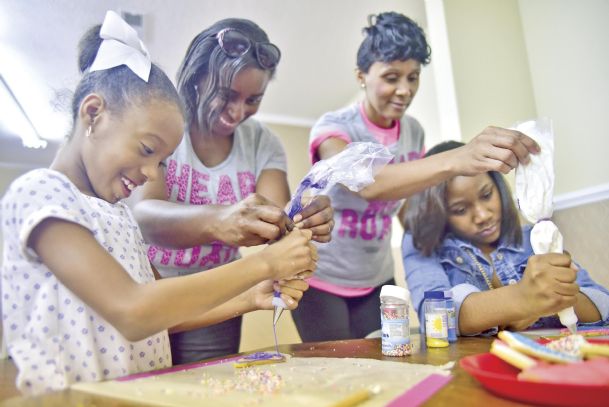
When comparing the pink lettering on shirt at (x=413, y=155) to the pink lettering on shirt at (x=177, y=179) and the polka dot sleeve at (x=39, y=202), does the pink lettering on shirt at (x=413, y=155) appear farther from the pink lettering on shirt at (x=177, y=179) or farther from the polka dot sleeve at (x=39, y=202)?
the polka dot sleeve at (x=39, y=202)

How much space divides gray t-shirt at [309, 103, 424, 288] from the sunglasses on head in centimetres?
24

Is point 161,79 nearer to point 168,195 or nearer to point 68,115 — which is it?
point 68,115

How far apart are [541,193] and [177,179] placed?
0.69m

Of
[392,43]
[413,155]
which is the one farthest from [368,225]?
[392,43]

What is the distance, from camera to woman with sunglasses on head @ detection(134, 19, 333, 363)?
2.97 feet

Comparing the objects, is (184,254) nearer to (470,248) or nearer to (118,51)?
(118,51)

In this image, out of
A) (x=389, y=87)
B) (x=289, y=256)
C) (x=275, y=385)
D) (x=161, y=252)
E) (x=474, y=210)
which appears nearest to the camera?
(x=275, y=385)

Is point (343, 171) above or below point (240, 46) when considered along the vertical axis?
below

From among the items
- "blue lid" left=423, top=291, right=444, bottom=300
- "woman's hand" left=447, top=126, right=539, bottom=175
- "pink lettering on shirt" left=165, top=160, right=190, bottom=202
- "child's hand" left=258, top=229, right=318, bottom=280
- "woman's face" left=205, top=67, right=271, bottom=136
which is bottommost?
"blue lid" left=423, top=291, right=444, bottom=300

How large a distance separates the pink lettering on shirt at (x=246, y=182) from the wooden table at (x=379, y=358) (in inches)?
14.3

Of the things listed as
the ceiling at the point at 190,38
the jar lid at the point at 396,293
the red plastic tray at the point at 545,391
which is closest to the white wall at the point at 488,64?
the ceiling at the point at 190,38

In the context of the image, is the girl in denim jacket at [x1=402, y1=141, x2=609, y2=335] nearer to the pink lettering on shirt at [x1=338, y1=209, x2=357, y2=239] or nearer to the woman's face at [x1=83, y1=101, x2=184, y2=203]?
the pink lettering on shirt at [x1=338, y1=209, x2=357, y2=239]

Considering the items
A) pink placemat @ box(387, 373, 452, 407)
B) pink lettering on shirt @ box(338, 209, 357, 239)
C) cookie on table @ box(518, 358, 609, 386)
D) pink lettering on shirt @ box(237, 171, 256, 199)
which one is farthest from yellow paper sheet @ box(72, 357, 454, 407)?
pink lettering on shirt @ box(338, 209, 357, 239)

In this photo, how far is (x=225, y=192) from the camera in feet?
3.44
